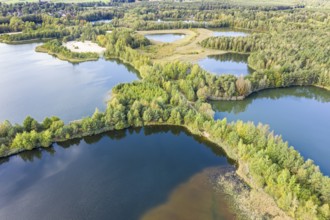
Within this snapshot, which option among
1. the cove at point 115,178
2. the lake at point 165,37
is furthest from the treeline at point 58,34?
the cove at point 115,178

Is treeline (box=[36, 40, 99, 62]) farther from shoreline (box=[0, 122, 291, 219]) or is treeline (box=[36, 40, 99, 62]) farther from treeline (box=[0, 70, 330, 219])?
shoreline (box=[0, 122, 291, 219])

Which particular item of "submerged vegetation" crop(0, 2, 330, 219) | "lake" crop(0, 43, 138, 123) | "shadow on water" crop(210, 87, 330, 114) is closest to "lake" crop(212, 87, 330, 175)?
"shadow on water" crop(210, 87, 330, 114)

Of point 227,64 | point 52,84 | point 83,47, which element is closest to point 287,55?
point 227,64

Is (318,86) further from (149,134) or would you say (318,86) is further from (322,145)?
(149,134)

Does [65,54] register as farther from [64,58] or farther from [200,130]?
[200,130]

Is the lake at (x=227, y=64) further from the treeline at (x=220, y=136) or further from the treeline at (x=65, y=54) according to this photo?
the treeline at (x=65, y=54)

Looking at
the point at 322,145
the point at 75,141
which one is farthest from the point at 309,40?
the point at 75,141
